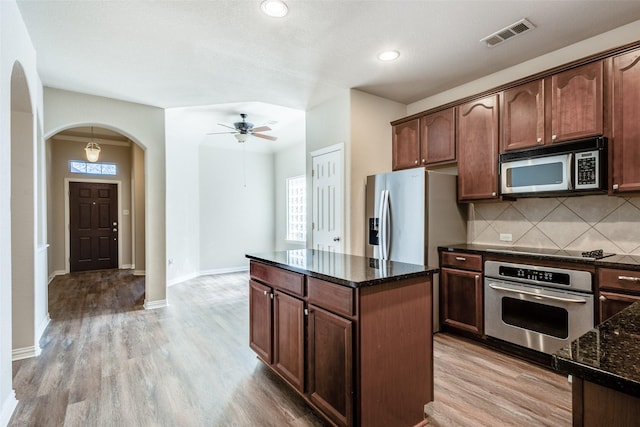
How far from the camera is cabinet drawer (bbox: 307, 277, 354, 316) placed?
5.58 ft

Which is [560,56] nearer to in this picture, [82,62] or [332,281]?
[332,281]

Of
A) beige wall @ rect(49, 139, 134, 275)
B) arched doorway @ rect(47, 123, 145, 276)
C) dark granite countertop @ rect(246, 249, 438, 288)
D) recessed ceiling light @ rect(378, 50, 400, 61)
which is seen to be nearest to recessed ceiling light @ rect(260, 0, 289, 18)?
recessed ceiling light @ rect(378, 50, 400, 61)

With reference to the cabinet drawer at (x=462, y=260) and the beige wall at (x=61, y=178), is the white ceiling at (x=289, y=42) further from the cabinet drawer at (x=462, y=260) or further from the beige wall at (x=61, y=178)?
the beige wall at (x=61, y=178)

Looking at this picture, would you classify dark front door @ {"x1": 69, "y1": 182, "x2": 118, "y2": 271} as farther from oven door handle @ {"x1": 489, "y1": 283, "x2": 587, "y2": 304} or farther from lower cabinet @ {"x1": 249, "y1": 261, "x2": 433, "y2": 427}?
oven door handle @ {"x1": 489, "y1": 283, "x2": 587, "y2": 304}

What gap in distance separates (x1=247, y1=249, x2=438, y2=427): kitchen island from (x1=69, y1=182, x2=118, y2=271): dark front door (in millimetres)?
6909

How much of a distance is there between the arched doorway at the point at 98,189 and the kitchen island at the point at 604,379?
731cm

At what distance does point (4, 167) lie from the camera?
2014 mm

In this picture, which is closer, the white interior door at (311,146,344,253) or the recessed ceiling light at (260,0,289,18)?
the recessed ceiling light at (260,0,289,18)

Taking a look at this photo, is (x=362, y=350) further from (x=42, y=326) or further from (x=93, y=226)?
(x=93, y=226)

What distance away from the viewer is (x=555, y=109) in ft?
8.93

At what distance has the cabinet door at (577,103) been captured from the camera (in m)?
2.50

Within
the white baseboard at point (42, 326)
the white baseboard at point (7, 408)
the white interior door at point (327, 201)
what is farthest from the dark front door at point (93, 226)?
the white baseboard at point (7, 408)

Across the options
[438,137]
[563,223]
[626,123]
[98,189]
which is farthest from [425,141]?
[98,189]

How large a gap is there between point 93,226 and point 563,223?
8.53 meters
